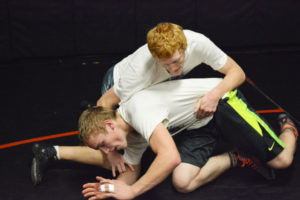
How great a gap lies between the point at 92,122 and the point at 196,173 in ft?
2.19

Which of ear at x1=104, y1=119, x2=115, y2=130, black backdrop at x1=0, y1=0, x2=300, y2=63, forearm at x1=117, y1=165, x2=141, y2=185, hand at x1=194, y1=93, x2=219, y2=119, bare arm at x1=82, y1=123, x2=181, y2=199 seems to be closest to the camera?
bare arm at x1=82, y1=123, x2=181, y2=199

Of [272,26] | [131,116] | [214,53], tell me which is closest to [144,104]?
[131,116]

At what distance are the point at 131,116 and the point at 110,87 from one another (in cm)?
57

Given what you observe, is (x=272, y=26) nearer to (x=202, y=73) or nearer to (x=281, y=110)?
(x=202, y=73)

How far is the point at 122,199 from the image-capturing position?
1.83 m

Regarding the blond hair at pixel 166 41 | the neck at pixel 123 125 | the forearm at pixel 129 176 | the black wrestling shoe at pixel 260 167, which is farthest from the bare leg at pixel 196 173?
the blond hair at pixel 166 41

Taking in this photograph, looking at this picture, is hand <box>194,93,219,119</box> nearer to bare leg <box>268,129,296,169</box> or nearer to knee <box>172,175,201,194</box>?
knee <box>172,175,201,194</box>

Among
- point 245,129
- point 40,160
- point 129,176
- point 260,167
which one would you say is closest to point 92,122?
point 129,176

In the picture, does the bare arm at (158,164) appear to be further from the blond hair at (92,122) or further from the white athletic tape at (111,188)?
the blond hair at (92,122)

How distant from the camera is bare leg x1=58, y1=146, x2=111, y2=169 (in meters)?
2.30

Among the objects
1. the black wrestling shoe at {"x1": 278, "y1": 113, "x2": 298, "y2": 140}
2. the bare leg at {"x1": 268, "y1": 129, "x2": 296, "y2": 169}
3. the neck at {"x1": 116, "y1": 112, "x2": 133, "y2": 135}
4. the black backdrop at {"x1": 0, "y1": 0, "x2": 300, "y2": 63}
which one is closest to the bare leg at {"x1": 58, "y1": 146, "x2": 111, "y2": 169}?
the neck at {"x1": 116, "y1": 112, "x2": 133, "y2": 135}

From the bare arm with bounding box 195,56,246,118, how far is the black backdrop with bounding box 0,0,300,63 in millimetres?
2297

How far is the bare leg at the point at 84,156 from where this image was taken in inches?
90.7

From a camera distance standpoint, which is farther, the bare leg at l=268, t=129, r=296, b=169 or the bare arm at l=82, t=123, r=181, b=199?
the bare leg at l=268, t=129, r=296, b=169
